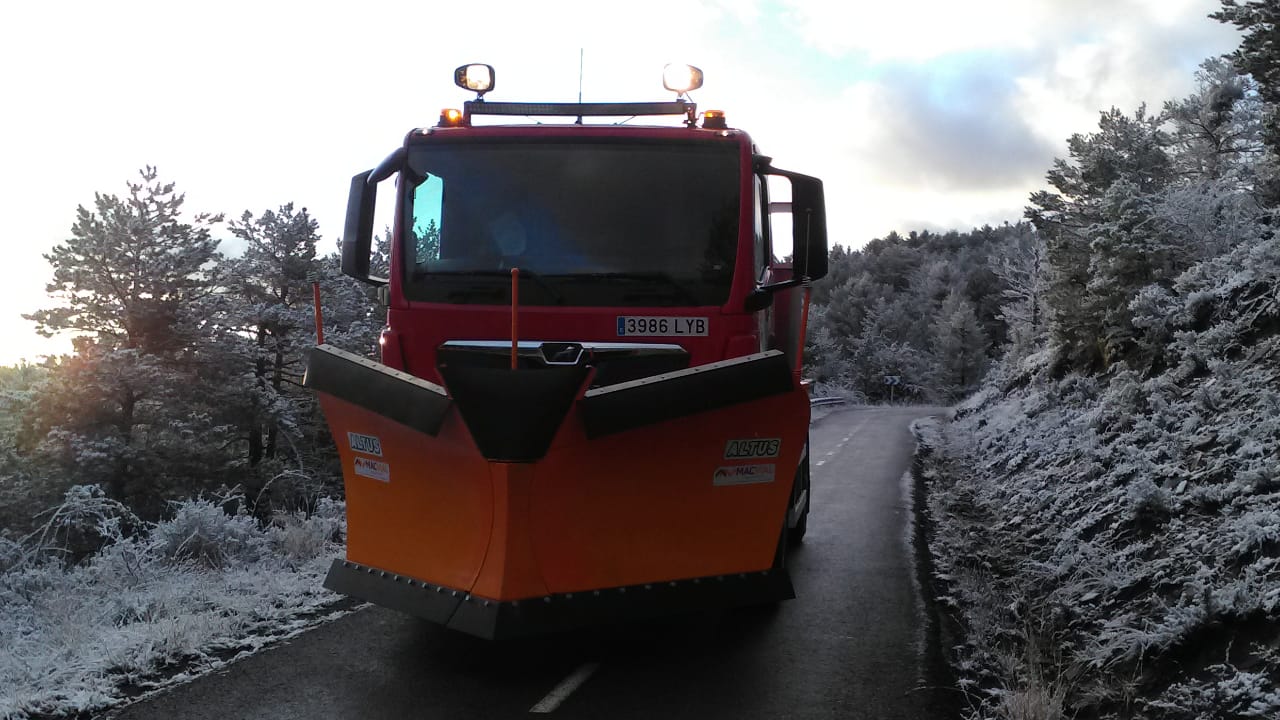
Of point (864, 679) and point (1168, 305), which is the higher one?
point (1168, 305)

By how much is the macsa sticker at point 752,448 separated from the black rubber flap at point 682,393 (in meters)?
0.26

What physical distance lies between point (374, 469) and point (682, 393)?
179 cm

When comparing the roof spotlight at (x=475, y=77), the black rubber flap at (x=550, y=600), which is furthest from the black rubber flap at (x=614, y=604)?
the roof spotlight at (x=475, y=77)

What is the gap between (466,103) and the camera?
644 cm

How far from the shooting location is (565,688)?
4.80m

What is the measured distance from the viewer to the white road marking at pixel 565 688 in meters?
4.54

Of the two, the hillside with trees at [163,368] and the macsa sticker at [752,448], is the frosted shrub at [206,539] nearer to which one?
the macsa sticker at [752,448]

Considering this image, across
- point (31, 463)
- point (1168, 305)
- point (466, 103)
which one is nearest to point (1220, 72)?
point (1168, 305)

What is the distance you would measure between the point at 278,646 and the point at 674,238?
3.42m

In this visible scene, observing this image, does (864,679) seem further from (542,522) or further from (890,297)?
(890,297)

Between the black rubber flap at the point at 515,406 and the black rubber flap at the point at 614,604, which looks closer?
the black rubber flap at the point at 515,406

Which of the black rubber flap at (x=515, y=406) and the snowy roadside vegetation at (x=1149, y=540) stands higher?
the black rubber flap at (x=515, y=406)

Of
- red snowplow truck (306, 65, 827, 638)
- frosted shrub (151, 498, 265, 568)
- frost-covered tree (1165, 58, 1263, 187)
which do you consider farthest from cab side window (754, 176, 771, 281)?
frost-covered tree (1165, 58, 1263, 187)

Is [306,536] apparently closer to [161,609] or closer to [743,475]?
[161,609]
